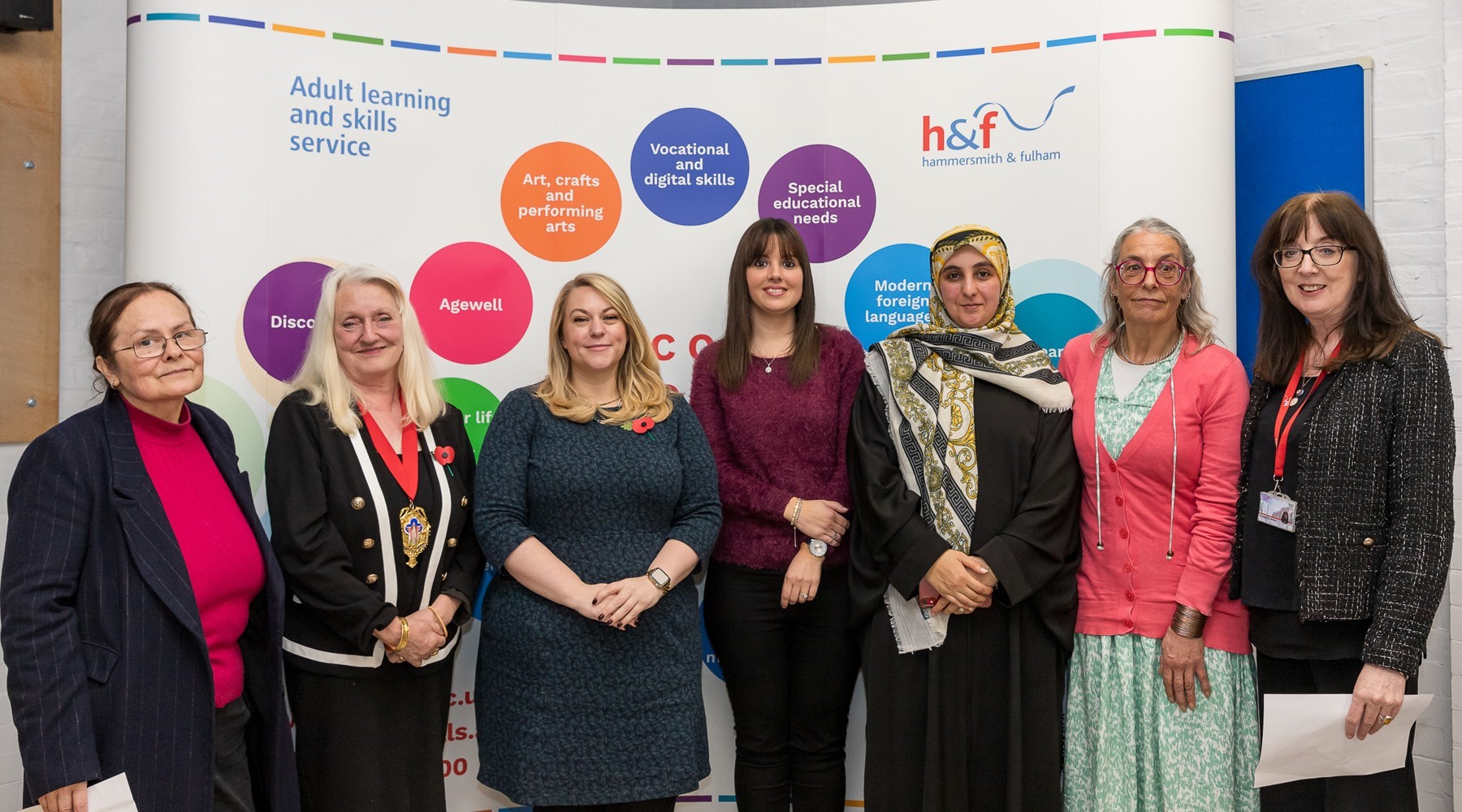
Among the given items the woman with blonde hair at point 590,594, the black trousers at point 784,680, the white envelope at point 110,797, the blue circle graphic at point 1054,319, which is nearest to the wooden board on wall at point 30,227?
the woman with blonde hair at point 590,594

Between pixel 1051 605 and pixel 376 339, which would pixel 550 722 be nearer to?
pixel 376 339

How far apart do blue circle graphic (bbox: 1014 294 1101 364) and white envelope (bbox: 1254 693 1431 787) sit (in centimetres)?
131

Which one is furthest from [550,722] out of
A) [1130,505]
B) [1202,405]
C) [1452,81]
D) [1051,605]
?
[1452,81]

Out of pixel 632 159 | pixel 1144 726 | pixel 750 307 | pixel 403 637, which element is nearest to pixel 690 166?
pixel 632 159

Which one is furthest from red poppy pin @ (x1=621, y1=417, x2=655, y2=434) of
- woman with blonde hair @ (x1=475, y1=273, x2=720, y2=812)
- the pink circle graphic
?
the pink circle graphic

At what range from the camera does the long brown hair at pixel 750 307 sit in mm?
2936

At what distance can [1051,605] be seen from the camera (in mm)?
2555

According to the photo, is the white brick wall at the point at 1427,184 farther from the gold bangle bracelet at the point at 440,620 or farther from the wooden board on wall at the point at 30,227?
the wooden board on wall at the point at 30,227

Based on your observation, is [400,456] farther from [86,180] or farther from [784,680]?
[86,180]

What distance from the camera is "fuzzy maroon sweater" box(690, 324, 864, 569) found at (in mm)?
2834

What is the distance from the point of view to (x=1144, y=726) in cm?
243

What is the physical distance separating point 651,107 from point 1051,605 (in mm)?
1935

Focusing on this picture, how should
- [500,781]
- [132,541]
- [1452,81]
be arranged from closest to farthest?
[132,541] < [500,781] < [1452,81]

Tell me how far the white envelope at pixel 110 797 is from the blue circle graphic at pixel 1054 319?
253 cm
